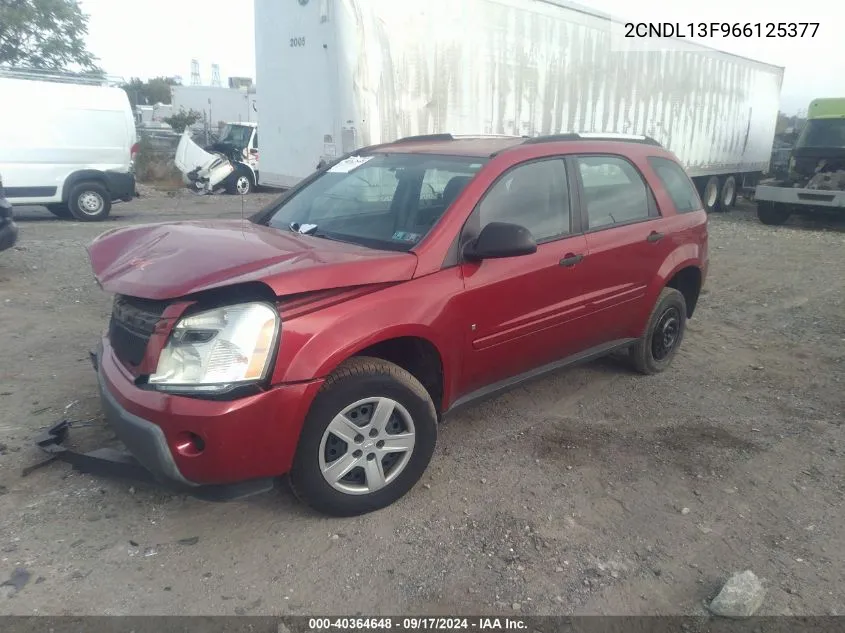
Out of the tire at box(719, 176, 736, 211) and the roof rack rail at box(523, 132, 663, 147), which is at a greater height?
the roof rack rail at box(523, 132, 663, 147)

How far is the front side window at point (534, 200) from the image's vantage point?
3.65 metres

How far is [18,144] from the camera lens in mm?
10781

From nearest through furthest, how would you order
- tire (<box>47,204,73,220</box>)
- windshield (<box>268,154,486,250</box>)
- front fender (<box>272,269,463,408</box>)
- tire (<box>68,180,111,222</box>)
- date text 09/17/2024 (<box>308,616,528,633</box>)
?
date text 09/17/2024 (<box>308,616,528,633</box>)
front fender (<box>272,269,463,408</box>)
windshield (<box>268,154,486,250</box>)
tire (<box>68,180,111,222</box>)
tire (<box>47,204,73,220</box>)

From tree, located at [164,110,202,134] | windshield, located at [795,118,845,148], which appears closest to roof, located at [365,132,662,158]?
windshield, located at [795,118,845,148]

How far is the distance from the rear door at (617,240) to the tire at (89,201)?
1043 cm

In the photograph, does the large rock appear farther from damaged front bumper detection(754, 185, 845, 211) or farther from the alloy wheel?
damaged front bumper detection(754, 185, 845, 211)

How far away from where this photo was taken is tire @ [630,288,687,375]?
4.88m

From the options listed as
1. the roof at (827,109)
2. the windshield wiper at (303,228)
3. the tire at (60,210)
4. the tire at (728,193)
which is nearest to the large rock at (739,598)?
the windshield wiper at (303,228)

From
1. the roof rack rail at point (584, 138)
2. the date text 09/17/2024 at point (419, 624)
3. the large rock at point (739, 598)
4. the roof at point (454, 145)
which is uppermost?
the roof rack rail at point (584, 138)

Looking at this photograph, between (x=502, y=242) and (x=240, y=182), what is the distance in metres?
16.1

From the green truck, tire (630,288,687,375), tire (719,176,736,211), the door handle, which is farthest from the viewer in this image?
tire (719,176,736,211)

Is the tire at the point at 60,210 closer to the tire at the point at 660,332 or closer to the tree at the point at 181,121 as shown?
the tire at the point at 660,332

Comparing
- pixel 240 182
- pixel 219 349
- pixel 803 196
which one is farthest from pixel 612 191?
pixel 240 182

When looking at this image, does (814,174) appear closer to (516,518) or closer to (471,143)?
(471,143)
